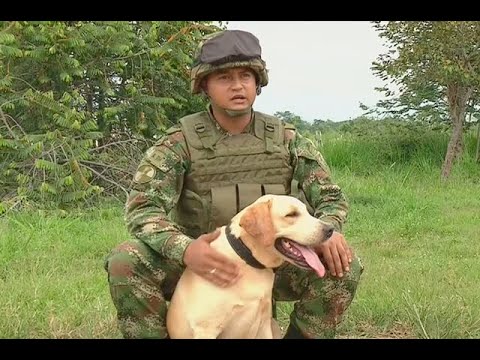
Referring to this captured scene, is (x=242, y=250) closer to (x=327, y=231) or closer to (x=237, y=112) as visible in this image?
(x=327, y=231)

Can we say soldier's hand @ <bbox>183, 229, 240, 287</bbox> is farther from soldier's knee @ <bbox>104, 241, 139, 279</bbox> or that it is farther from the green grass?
the green grass

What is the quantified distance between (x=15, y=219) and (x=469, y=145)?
6.80 m

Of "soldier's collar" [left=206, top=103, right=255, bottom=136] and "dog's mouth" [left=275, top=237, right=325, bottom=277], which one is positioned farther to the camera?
"soldier's collar" [left=206, top=103, right=255, bottom=136]

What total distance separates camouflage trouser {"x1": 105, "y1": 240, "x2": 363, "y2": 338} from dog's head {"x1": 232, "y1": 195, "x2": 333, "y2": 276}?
0.41m

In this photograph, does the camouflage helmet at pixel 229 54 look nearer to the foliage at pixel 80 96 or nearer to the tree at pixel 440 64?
the foliage at pixel 80 96

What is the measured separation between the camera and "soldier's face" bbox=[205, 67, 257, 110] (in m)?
2.76

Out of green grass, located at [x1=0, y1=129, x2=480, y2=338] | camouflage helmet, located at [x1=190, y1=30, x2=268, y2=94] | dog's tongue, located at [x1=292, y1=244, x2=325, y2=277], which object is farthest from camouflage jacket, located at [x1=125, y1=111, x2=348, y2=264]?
green grass, located at [x1=0, y1=129, x2=480, y2=338]

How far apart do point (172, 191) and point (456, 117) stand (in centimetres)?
759

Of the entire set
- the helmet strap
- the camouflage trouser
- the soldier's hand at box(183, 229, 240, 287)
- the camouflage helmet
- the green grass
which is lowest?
the green grass

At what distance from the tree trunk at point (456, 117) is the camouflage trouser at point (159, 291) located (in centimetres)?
678

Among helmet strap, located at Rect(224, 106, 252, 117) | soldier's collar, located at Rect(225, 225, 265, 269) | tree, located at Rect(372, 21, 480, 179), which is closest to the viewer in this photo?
soldier's collar, located at Rect(225, 225, 265, 269)

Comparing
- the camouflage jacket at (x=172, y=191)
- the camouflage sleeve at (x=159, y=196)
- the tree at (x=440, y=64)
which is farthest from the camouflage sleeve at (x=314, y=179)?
the tree at (x=440, y=64)

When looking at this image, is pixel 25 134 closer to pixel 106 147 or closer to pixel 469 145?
pixel 106 147

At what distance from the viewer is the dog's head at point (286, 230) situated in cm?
236
